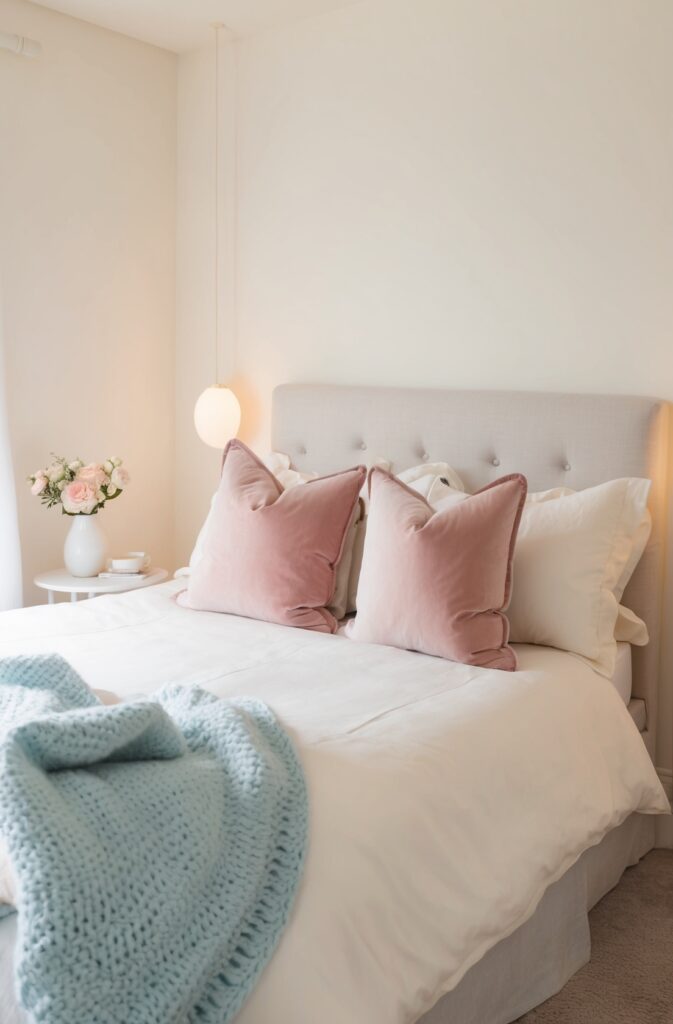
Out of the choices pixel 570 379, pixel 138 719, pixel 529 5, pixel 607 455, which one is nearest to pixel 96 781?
pixel 138 719

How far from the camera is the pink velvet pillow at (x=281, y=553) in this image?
2.84 metres

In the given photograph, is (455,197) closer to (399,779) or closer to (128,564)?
(128,564)

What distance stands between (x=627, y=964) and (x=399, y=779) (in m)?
0.89

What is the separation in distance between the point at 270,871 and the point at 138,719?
12.1 inches

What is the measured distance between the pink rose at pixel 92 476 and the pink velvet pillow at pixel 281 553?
69cm

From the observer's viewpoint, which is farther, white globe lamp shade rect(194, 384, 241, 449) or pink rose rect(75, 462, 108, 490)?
white globe lamp shade rect(194, 384, 241, 449)

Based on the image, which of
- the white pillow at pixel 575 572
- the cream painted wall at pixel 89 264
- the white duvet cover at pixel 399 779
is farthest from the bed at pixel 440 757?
the cream painted wall at pixel 89 264

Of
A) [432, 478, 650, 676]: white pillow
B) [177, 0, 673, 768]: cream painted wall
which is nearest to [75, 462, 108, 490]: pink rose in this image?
[177, 0, 673, 768]: cream painted wall

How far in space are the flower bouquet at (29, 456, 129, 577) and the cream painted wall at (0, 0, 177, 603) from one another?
176mm

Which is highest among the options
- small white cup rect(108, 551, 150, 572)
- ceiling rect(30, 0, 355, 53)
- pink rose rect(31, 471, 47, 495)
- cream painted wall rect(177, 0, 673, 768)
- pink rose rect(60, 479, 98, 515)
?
ceiling rect(30, 0, 355, 53)

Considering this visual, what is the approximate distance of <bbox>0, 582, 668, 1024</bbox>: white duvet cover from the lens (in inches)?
61.6

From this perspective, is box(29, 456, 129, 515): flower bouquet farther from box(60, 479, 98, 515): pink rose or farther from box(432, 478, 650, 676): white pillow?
box(432, 478, 650, 676): white pillow

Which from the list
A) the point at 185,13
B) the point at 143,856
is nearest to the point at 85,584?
the point at 185,13

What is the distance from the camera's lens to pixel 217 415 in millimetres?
3770
